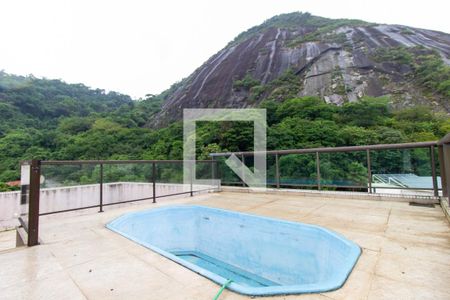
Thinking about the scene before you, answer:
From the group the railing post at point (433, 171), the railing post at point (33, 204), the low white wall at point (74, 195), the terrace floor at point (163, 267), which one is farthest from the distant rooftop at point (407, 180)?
the railing post at point (33, 204)

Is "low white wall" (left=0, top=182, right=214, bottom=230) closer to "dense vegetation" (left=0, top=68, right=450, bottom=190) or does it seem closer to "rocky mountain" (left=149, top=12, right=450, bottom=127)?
"dense vegetation" (left=0, top=68, right=450, bottom=190)

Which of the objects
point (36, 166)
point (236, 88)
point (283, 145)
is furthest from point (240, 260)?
point (236, 88)

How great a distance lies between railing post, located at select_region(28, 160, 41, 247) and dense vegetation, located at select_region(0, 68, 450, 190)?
1630 millimetres

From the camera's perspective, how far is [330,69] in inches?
1059

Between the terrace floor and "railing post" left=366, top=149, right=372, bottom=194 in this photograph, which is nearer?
the terrace floor

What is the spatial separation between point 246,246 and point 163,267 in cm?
188

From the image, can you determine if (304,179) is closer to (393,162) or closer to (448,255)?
(393,162)

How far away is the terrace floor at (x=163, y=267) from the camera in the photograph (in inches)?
54.0

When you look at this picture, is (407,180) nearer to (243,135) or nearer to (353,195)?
(353,195)

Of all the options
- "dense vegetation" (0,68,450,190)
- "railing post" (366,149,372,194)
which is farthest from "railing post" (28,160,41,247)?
"railing post" (366,149,372,194)

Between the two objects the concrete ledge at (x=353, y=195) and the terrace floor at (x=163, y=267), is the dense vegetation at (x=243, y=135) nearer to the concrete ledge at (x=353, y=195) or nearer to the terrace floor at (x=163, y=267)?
→ the concrete ledge at (x=353, y=195)

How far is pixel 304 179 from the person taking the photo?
570 cm

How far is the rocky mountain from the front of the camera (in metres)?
22.1

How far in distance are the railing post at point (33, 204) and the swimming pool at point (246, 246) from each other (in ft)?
2.73
